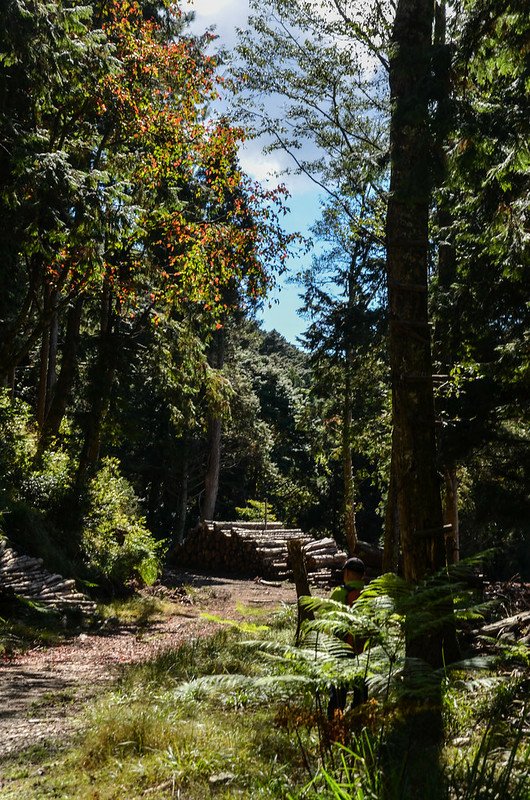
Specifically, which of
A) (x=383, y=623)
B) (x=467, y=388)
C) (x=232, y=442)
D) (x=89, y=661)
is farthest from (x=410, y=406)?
(x=232, y=442)

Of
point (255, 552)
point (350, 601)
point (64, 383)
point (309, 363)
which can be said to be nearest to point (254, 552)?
point (255, 552)

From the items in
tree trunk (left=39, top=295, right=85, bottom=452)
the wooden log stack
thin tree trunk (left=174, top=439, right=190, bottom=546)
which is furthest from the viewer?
thin tree trunk (left=174, top=439, right=190, bottom=546)

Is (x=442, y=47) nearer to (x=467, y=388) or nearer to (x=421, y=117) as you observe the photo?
(x=421, y=117)

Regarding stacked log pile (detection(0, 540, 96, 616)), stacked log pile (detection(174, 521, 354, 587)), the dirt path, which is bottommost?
the dirt path

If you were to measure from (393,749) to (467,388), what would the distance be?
10227 mm

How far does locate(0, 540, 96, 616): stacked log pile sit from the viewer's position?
10602 millimetres

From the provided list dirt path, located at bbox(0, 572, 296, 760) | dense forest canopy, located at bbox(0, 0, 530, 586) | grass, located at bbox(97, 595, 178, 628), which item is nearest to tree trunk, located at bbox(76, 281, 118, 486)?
dense forest canopy, located at bbox(0, 0, 530, 586)

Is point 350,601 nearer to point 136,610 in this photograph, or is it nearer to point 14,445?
point 136,610

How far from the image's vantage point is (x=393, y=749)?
4379mm

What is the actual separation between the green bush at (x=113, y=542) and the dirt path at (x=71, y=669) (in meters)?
1.34

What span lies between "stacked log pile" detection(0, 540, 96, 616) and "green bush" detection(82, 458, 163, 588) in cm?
255

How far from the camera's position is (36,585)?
11.1 m

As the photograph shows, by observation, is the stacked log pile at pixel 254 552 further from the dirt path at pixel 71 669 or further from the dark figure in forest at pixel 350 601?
the dark figure in forest at pixel 350 601

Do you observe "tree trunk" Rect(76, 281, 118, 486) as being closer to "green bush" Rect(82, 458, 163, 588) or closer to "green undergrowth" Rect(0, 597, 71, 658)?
"green bush" Rect(82, 458, 163, 588)
